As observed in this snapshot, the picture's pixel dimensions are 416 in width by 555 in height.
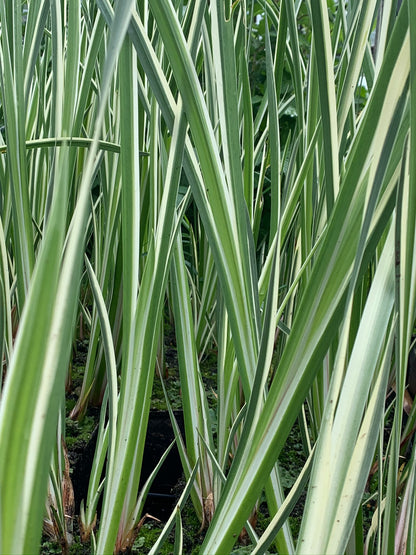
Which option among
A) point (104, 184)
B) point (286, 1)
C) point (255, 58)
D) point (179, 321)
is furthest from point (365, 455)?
point (255, 58)

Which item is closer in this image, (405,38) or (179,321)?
(405,38)

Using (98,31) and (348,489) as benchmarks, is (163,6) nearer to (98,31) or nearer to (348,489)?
(98,31)

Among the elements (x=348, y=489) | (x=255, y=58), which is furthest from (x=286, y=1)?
(x=255, y=58)

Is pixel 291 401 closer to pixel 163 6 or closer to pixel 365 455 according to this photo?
pixel 365 455

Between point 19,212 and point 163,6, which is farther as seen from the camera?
point 19,212

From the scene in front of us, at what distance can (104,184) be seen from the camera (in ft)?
2.55

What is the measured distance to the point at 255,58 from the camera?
1.69 m

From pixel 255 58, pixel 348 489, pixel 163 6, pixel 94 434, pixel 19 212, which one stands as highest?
pixel 255 58

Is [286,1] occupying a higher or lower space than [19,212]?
higher

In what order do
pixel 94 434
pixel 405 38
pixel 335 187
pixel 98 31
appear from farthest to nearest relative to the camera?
pixel 94 434, pixel 98 31, pixel 335 187, pixel 405 38

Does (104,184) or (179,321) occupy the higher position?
(104,184)

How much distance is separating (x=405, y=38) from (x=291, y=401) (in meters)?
0.20

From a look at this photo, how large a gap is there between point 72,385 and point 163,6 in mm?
634

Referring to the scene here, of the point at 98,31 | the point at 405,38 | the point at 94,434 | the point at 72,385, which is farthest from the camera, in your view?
the point at 72,385
